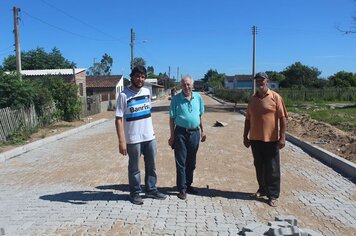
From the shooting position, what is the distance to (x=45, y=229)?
4852mm

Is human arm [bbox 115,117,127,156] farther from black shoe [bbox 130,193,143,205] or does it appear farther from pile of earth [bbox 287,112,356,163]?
pile of earth [bbox 287,112,356,163]

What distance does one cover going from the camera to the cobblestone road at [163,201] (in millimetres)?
4969

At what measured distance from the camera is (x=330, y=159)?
29.2 ft

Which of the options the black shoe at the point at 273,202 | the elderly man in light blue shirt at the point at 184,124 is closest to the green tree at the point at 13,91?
the elderly man in light blue shirt at the point at 184,124

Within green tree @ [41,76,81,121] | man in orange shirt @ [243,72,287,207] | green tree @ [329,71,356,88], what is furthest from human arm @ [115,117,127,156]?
green tree @ [329,71,356,88]

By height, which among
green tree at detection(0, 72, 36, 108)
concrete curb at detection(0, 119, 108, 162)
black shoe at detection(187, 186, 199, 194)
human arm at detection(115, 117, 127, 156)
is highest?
green tree at detection(0, 72, 36, 108)

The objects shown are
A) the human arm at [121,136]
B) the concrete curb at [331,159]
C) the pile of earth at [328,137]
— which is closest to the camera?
the human arm at [121,136]

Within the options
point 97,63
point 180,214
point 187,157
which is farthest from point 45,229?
point 97,63

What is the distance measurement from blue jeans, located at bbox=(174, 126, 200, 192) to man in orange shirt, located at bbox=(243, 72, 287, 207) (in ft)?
2.70

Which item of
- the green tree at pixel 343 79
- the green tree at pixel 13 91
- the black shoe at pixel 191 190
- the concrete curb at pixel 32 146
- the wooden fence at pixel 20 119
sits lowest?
the concrete curb at pixel 32 146

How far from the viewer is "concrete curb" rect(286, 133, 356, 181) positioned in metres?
7.79

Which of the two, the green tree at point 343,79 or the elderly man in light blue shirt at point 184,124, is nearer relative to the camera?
the elderly man in light blue shirt at point 184,124

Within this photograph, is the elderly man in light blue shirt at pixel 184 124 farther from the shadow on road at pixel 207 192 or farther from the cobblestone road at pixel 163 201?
the cobblestone road at pixel 163 201

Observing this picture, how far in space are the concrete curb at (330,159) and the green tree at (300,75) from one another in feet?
259
